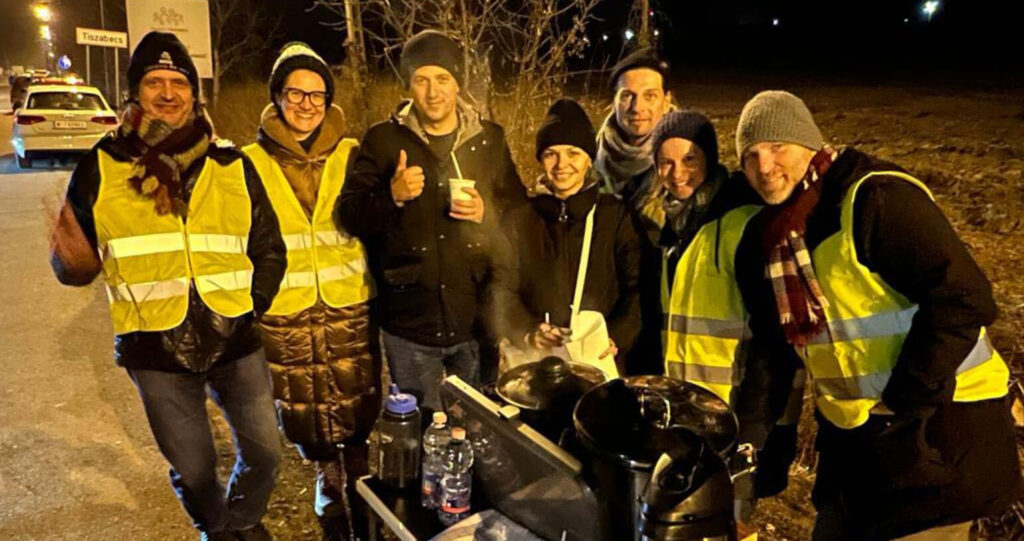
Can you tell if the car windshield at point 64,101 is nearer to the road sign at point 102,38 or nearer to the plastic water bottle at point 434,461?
the road sign at point 102,38

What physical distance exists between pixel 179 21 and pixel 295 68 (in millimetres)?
6070

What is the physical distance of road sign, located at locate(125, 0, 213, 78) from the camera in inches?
312

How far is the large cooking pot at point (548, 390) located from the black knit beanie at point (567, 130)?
1.09 meters

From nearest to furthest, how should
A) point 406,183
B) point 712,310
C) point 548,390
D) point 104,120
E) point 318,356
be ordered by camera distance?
point 548,390 → point 712,310 → point 406,183 → point 318,356 → point 104,120

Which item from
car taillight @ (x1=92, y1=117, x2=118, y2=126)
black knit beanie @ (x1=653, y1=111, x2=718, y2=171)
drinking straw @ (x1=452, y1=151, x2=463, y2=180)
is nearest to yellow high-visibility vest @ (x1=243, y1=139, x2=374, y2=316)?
drinking straw @ (x1=452, y1=151, x2=463, y2=180)

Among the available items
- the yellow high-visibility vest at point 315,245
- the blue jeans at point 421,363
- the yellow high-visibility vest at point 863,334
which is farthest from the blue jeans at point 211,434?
the yellow high-visibility vest at point 863,334

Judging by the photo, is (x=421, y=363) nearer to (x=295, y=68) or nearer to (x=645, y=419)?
(x=295, y=68)

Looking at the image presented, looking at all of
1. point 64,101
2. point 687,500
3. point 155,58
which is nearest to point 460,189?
point 155,58

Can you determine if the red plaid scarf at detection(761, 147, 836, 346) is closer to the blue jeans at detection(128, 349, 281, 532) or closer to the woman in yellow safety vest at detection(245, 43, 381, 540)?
the woman in yellow safety vest at detection(245, 43, 381, 540)

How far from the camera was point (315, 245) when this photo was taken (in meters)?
3.14

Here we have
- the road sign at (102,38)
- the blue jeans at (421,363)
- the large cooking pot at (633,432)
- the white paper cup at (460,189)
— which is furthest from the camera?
the road sign at (102,38)

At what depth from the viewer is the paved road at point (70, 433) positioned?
350 centimetres

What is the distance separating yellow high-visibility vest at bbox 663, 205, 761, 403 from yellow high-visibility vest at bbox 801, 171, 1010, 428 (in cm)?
34

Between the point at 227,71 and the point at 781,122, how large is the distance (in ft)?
73.1
